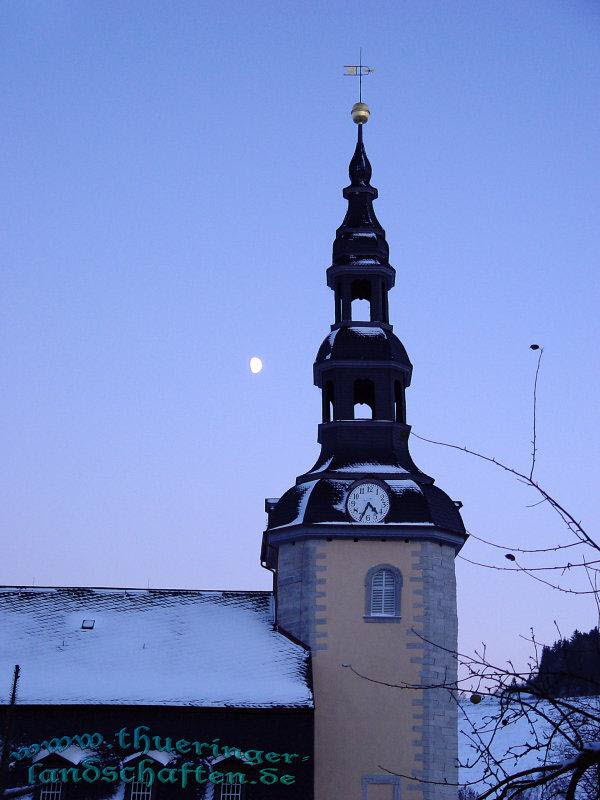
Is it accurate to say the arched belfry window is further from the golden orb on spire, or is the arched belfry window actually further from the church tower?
the golden orb on spire

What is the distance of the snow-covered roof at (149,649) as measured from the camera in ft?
95.7

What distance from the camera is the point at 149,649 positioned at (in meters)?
31.1

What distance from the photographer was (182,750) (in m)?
28.6

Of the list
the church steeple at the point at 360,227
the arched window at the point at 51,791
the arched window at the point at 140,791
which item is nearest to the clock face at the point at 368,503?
the church steeple at the point at 360,227

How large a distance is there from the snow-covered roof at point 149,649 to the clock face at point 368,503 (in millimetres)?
4463

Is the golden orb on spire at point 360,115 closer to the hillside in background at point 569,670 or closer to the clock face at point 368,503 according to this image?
the clock face at point 368,503

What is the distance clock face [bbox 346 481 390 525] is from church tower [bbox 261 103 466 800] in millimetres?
42

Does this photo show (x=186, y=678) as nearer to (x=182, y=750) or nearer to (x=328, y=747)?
(x=182, y=750)

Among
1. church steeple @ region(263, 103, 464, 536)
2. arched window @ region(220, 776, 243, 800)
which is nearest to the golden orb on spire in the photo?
church steeple @ region(263, 103, 464, 536)

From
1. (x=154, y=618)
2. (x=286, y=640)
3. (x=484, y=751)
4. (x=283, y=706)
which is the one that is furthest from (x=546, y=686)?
(x=154, y=618)

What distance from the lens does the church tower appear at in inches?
1172

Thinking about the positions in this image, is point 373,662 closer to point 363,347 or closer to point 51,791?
point 51,791

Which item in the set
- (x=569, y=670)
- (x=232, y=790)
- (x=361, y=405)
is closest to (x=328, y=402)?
(x=361, y=405)

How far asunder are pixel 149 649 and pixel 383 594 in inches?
290
